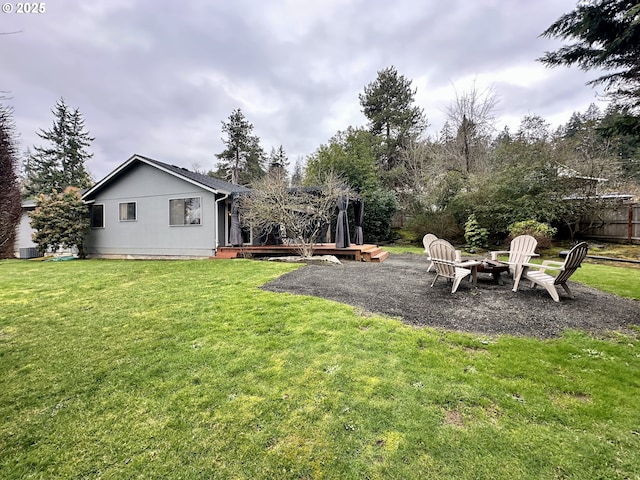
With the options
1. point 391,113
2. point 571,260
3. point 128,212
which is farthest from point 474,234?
point 128,212

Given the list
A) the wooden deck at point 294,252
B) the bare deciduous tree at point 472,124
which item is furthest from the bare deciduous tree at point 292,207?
the bare deciduous tree at point 472,124

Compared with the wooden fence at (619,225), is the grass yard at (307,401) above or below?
below

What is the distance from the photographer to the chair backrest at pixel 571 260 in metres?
4.70

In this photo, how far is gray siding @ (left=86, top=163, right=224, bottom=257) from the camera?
11641 millimetres

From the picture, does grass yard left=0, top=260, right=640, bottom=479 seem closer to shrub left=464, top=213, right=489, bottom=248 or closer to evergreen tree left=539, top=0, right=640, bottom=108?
evergreen tree left=539, top=0, right=640, bottom=108

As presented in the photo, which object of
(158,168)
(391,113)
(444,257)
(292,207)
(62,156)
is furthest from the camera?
(62,156)

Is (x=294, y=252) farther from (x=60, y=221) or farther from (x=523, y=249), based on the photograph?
(x=60, y=221)

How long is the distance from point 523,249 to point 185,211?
1189 cm

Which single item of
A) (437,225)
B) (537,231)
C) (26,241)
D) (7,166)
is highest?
(7,166)

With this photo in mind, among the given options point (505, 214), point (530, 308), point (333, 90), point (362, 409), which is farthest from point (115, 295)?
point (333, 90)

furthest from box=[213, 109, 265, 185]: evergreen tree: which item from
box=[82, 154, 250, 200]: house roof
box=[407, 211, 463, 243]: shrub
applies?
box=[407, 211, 463, 243]: shrub

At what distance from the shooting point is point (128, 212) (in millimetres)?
12938

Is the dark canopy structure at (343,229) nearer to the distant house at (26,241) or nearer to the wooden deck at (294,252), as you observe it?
the wooden deck at (294,252)

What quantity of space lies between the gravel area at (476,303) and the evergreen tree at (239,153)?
25.0 metres
